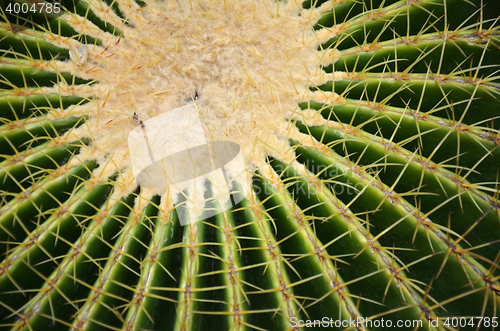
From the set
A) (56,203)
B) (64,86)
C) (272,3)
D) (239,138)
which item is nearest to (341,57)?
(272,3)

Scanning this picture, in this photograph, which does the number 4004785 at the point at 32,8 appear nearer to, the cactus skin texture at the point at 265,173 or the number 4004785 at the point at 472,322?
the cactus skin texture at the point at 265,173

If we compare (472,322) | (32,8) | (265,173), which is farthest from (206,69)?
(472,322)

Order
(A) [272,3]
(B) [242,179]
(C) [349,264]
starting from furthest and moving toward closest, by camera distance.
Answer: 1. (A) [272,3]
2. (B) [242,179]
3. (C) [349,264]

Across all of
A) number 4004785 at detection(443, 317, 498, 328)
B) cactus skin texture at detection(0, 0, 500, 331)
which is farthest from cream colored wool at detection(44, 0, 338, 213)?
number 4004785 at detection(443, 317, 498, 328)

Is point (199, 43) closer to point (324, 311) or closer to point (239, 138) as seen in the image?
point (239, 138)

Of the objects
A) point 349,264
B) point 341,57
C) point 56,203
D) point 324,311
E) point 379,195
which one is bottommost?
point 324,311

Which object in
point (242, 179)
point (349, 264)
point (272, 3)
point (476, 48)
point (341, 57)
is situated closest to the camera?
point (349, 264)

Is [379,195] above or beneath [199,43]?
beneath

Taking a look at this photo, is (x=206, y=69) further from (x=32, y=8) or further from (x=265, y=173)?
(x=32, y=8)

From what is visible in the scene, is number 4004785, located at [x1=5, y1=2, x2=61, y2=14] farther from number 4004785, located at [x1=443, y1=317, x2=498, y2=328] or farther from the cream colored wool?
number 4004785, located at [x1=443, y1=317, x2=498, y2=328]
